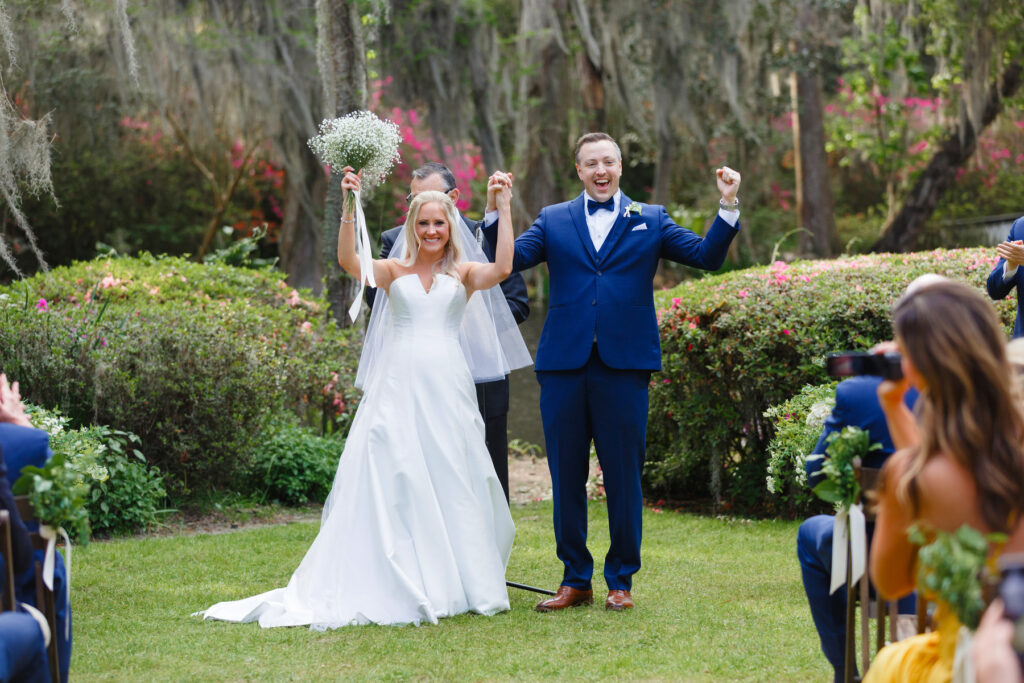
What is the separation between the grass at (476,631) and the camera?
158 inches

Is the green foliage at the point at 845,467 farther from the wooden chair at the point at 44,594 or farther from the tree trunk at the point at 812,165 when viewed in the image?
the tree trunk at the point at 812,165

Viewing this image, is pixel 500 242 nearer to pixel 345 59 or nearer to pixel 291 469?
pixel 291 469

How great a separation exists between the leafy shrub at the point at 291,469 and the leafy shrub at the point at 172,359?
9.6 inches

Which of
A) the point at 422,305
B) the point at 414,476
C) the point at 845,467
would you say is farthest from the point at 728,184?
the point at 845,467

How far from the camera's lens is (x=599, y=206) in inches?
203

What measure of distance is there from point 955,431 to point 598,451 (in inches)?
107

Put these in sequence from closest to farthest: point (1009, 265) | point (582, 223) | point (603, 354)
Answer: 1. point (603, 354)
2. point (582, 223)
3. point (1009, 265)

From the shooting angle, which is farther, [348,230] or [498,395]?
[498,395]

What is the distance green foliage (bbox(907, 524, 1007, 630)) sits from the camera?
2125 mm

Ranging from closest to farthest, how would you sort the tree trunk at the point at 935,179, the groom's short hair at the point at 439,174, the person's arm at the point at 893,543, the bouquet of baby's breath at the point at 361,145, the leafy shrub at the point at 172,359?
the person's arm at the point at 893,543 < the bouquet of baby's breath at the point at 361,145 < the groom's short hair at the point at 439,174 < the leafy shrub at the point at 172,359 < the tree trunk at the point at 935,179

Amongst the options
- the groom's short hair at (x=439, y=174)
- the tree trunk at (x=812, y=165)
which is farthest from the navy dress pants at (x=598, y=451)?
the tree trunk at (x=812, y=165)

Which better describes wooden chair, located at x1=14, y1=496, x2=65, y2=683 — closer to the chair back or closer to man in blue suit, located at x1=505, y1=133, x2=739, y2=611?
the chair back

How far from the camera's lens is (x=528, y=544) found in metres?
6.60

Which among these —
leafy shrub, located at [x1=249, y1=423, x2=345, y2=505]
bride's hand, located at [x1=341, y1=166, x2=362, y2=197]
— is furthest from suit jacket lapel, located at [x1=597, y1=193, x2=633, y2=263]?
leafy shrub, located at [x1=249, y1=423, x2=345, y2=505]
